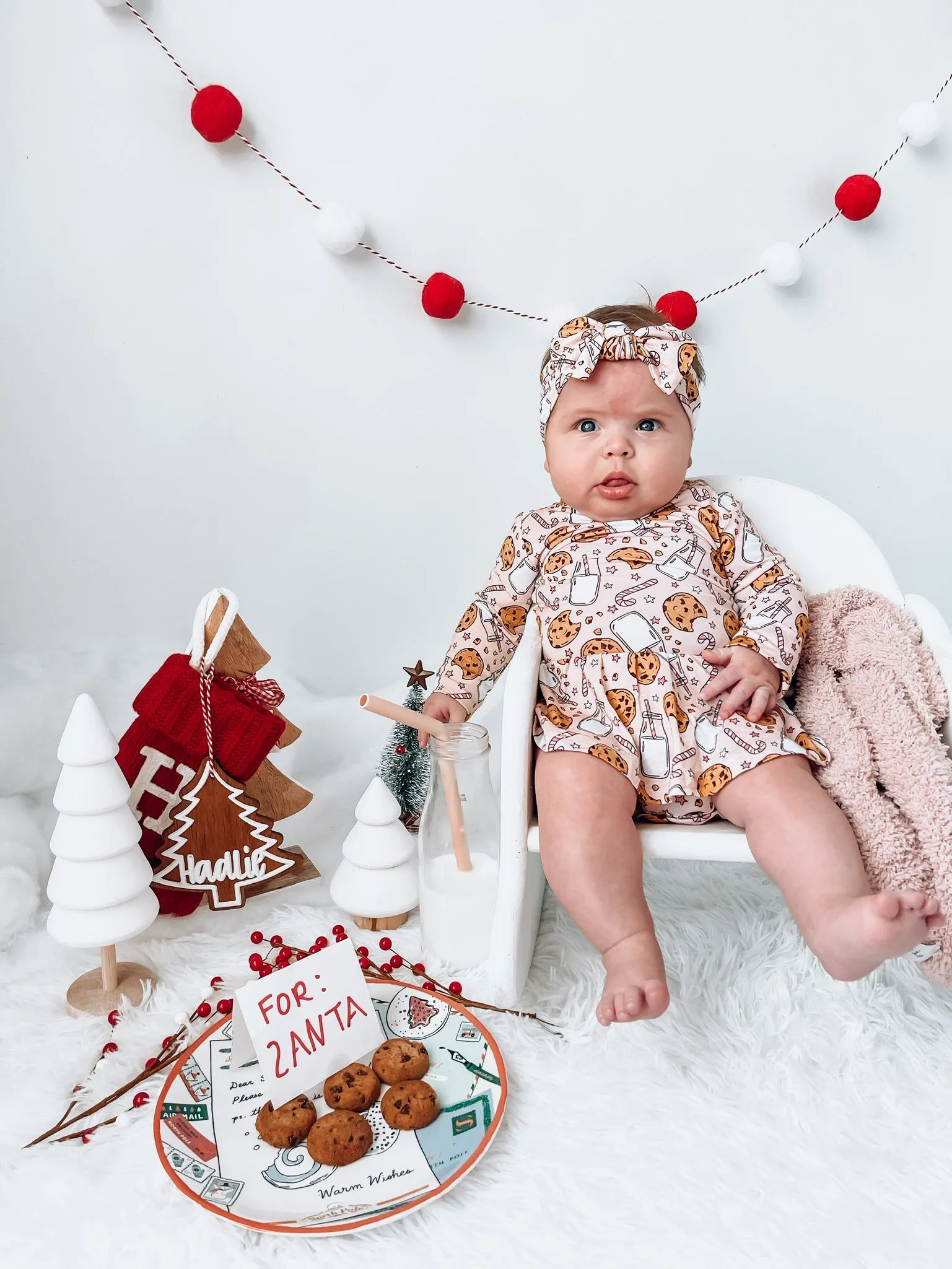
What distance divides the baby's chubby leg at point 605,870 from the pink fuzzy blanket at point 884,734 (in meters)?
0.20

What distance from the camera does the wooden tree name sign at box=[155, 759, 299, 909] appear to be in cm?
113

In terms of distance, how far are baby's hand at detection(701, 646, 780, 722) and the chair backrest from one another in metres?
0.18

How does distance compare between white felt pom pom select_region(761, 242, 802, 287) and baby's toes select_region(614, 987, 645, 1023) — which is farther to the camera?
white felt pom pom select_region(761, 242, 802, 287)

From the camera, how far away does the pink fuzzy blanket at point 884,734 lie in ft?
2.94

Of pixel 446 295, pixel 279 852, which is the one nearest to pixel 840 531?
pixel 446 295

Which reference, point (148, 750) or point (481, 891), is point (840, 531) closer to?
point (481, 891)

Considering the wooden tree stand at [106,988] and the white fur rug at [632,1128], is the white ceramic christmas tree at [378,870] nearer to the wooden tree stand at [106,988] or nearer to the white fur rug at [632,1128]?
the white fur rug at [632,1128]

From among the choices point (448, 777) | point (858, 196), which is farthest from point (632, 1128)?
point (858, 196)

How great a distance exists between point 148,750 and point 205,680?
3.9 inches

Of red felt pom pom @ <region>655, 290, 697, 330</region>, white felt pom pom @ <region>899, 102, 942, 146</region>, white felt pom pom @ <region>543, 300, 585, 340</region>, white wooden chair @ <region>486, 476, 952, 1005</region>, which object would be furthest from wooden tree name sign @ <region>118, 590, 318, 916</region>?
white felt pom pom @ <region>899, 102, 942, 146</region>

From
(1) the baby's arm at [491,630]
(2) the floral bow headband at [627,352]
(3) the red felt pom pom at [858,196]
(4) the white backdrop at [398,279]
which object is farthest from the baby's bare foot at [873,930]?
(3) the red felt pom pom at [858,196]

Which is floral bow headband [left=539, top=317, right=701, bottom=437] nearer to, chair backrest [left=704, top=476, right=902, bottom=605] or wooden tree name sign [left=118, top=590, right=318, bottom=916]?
chair backrest [left=704, top=476, right=902, bottom=605]

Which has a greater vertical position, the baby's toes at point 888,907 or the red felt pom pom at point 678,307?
the red felt pom pom at point 678,307

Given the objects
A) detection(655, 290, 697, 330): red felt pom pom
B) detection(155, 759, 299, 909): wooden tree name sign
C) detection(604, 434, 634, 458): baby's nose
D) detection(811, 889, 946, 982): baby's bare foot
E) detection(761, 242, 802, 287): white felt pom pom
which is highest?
detection(761, 242, 802, 287): white felt pom pom
